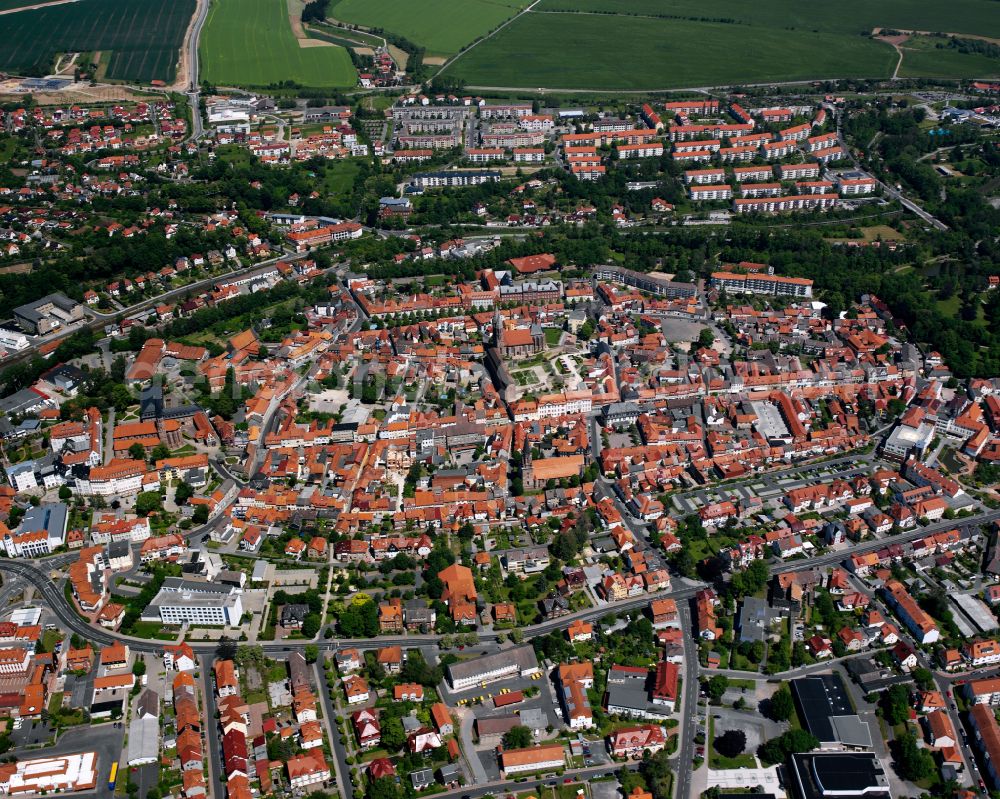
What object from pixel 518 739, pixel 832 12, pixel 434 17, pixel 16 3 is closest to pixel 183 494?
pixel 518 739

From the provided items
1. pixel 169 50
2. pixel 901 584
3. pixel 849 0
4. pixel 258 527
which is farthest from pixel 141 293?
pixel 849 0

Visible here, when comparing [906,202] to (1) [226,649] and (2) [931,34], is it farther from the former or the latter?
(1) [226,649]

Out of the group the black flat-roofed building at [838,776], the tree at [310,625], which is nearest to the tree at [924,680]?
the black flat-roofed building at [838,776]

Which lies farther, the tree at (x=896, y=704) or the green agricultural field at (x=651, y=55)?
the green agricultural field at (x=651, y=55)

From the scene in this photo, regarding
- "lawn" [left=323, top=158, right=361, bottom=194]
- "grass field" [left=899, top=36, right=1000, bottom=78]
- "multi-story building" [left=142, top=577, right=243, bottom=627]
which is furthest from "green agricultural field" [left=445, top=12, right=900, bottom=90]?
"multi-story building" [left=142, top=577, right=243, bottom=627]

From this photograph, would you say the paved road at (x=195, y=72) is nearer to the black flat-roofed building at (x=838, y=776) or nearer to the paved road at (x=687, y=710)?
the paved road at (x=687, y=710)

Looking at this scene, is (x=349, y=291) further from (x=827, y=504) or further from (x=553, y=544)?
(x=827, y=504)
